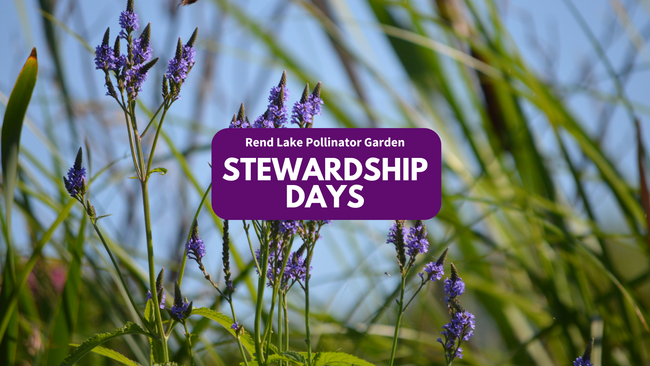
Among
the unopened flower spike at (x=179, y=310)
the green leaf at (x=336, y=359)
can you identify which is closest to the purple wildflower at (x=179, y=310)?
the unopened flower spike at (x=179, y=310)

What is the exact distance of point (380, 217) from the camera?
0.38m

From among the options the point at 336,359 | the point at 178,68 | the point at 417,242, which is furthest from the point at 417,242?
the point at 178,68

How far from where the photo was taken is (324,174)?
375 millimetres

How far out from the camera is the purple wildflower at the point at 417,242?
1.09 ft

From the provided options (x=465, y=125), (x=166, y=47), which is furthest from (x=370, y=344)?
(x=166, y=47)

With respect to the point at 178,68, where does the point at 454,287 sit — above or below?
below

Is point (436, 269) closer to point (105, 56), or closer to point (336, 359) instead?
point (336, 359)

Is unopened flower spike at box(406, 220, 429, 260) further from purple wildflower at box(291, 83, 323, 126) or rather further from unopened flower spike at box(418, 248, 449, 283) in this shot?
purple wildflower at box(291, 83, 323, 126)

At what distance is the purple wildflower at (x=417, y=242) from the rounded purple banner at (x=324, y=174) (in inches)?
1.5

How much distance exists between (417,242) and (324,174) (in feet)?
0.32

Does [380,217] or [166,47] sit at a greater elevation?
[166,47]

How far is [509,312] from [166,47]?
0.93 m

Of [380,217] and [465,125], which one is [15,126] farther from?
[465,125]

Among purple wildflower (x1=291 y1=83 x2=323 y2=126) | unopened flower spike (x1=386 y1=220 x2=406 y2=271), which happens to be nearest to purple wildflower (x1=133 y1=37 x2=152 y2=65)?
purple wildflower (x1=291 y1=83 x2=323 y2=126)
